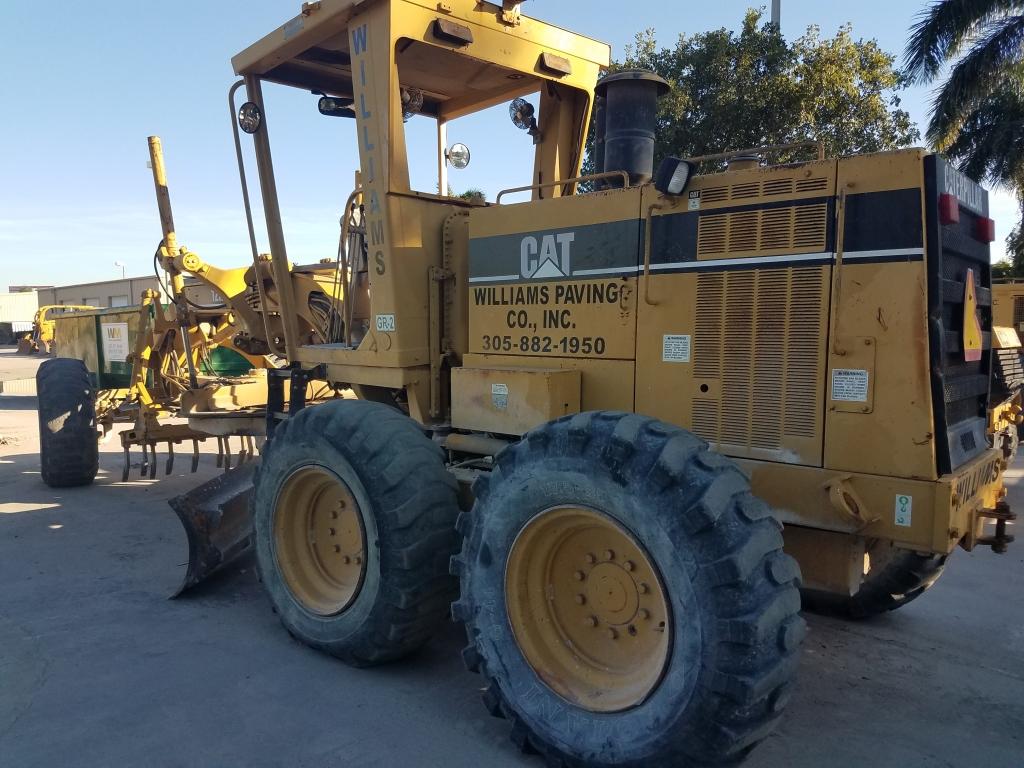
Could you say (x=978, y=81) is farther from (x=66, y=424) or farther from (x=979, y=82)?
(x=66, y=424)

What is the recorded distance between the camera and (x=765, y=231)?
3.40m

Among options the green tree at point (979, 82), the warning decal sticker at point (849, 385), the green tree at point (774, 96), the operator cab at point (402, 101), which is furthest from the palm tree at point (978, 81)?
the warning decal sticker at point (849, 385)

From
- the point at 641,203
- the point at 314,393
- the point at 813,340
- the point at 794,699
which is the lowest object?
the point at 794,699

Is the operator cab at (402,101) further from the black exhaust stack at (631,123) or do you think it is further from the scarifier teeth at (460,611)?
the scarifier teeth at (460,611)

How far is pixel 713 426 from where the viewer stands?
357cm

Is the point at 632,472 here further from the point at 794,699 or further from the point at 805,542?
the point at 794,699

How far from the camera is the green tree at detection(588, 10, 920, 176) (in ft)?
45.9

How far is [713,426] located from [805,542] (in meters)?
0.64

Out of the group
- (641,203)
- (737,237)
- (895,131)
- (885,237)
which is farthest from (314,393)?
(895,131)

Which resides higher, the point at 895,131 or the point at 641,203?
the point at 895,131

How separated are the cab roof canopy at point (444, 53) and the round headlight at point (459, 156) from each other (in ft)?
1.49

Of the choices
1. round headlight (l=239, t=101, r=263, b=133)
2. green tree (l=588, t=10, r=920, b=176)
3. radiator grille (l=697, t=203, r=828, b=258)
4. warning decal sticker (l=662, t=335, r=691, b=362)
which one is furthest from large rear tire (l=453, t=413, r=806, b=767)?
green tree (l=588, t=10, r=920, b=176)

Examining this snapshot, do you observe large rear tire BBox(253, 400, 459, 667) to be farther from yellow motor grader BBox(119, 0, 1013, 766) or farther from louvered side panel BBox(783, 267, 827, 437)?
louvered side panel BBox(783, 267, 827, 437)

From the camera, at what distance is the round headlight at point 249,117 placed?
5383 millimetres
